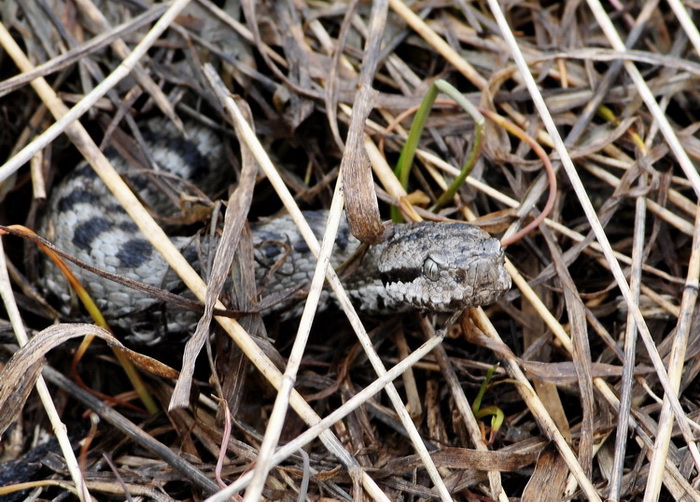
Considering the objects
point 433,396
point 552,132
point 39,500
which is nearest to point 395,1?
point 552,132

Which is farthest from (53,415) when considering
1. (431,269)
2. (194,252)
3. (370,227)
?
Result: (431,269)

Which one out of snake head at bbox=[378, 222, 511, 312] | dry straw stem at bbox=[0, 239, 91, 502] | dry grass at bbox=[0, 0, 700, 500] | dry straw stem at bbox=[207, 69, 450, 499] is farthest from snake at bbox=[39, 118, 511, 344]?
dry straw stem at bbox=[0, 239, 91, 502]

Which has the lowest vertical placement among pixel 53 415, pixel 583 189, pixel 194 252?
pixel 53 415

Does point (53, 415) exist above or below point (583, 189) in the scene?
below

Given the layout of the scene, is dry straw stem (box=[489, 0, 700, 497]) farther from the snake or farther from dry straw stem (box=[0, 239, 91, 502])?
dry straw stem (box=[0, 239, 91, 502])

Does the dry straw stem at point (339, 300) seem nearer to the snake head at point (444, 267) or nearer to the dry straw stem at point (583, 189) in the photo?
the snake head at point (444, 267)

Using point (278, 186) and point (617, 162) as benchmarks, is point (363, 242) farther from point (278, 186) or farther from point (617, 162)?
point (617, 162)

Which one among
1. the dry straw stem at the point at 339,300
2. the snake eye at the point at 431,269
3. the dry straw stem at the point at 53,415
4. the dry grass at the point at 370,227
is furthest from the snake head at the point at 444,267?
the dry straw stem at the point at 53,415

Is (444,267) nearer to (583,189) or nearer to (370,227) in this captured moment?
(370,227)
